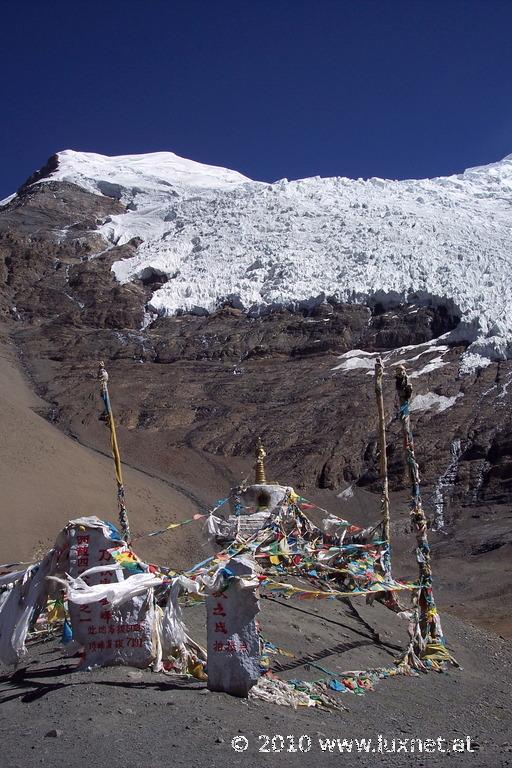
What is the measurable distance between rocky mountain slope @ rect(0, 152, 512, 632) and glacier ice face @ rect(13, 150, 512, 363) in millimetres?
204

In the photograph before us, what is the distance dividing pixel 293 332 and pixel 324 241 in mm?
14079

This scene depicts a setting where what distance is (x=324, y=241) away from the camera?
58.6 m

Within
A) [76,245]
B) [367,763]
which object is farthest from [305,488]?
[76,245]

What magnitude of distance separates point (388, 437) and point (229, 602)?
27931 millimetres

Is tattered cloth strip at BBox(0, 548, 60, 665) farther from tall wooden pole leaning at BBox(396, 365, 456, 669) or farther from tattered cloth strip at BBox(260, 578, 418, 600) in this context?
tall wooden pole leaning at BBox(396, 365, 456, 669)

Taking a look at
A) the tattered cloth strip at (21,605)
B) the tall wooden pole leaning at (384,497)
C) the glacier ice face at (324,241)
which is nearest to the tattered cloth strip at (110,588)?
the tattered cloth strip at (21,605)

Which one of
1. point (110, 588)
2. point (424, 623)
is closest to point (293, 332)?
point (424, 623)

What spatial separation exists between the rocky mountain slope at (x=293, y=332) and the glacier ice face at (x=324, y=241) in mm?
204

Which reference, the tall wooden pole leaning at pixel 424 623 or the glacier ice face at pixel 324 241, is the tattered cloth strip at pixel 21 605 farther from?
the glacier ice face at pixel 324 241

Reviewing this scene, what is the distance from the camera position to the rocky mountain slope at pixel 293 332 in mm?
32688

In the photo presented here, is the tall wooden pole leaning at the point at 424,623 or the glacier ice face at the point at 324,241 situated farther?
the glacier ice face at the point at 324,241

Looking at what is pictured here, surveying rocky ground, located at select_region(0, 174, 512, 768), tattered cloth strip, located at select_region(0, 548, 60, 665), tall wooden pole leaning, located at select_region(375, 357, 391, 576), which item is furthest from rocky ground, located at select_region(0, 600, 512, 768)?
tall wooden pole leaning, located at select_region(375, 357, 391, 576)

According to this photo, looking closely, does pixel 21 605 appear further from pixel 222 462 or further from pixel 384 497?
pixel 222 462

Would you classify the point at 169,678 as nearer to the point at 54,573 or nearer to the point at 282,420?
the point at 54,573
